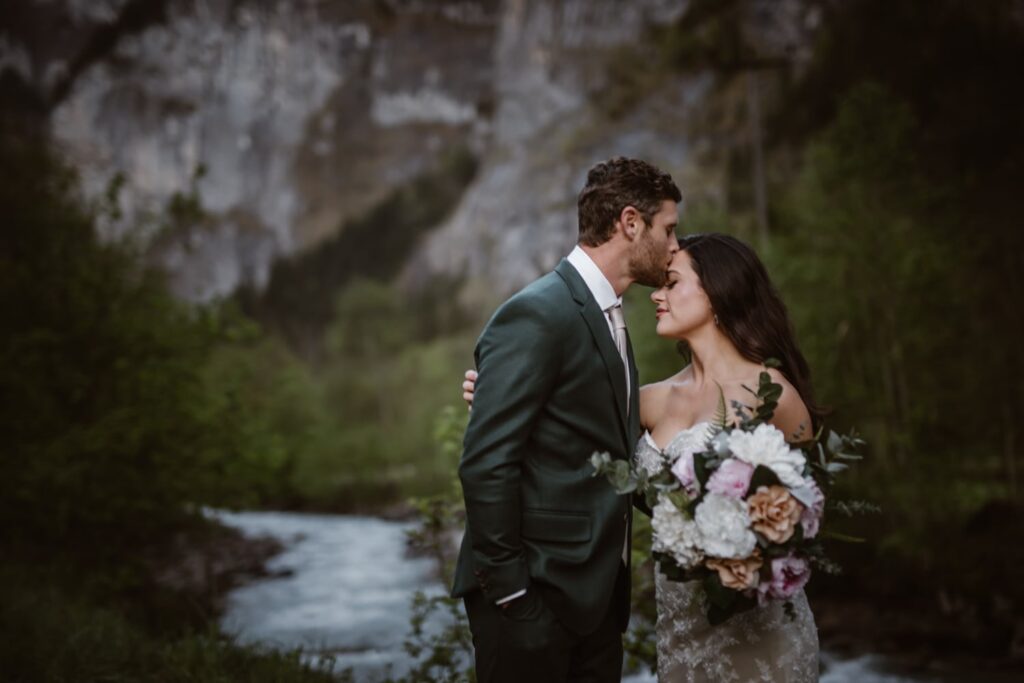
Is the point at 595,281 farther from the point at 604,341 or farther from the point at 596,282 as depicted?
the point at 604,341

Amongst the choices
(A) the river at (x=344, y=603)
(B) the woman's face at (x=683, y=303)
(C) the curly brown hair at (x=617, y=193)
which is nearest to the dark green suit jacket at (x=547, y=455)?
(C) the curly brown hair at (x=617, y=193)

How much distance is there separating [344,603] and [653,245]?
12.5 m

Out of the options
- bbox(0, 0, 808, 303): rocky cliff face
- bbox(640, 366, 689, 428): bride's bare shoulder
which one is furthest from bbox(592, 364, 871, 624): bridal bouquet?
bbox(0, 0, 808, 303): rocky cliff face

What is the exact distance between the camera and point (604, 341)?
292 cm

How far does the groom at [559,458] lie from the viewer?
2650mm

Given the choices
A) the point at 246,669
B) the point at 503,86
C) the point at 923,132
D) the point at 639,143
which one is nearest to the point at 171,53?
the point at 503,86

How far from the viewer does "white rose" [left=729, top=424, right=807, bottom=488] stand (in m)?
2.39

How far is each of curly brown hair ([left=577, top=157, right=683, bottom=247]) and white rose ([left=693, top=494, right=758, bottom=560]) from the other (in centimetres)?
113

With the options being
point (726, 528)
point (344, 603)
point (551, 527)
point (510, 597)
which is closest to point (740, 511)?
point (726, 528)

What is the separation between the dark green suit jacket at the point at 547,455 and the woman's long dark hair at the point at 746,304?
0.72 metres

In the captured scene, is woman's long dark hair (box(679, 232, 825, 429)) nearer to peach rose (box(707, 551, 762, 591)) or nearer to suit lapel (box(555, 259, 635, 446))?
suit lapel (box(555, 259, 635, 446))

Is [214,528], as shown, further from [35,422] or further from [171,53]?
[171,53]

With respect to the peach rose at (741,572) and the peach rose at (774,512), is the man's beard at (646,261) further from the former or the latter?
the peach rose at (741,572)

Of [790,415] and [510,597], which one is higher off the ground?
[790,415]
